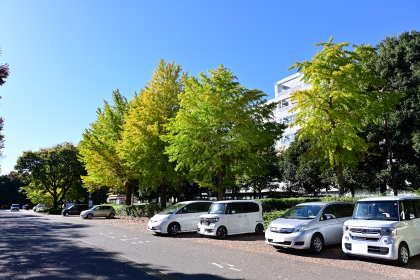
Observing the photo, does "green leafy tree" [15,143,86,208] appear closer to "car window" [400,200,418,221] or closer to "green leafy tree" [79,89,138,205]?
"green leafy tree" [79,89,138,205]

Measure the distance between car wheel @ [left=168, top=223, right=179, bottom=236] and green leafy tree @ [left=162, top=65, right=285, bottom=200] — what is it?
4374 mm

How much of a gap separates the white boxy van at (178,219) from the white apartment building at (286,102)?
137 ft

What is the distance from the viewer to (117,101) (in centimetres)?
3500

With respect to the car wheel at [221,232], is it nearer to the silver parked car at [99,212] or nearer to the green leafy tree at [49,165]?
the silver parked car at [99,212]

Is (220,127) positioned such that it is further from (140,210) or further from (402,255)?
(140,210)

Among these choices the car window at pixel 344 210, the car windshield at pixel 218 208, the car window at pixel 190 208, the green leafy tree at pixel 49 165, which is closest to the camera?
Answer: the car window at pixel 344 210

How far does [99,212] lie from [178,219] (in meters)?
18.9

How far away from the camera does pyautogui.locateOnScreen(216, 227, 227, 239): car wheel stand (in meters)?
13.4

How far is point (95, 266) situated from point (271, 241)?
573 cm

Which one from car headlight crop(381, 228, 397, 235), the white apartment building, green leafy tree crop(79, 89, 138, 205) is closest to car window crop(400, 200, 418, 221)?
car headlight crop(381, 228, 397, 235)

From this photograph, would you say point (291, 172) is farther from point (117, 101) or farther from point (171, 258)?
point (171, 258)

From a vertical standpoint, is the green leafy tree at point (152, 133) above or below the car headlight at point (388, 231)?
above

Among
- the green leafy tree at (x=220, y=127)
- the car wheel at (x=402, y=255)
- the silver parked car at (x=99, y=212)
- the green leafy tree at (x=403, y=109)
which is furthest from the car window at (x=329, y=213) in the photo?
the silver parked car at (x=99, y=212)

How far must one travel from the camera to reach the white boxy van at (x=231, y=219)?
13570 mm
